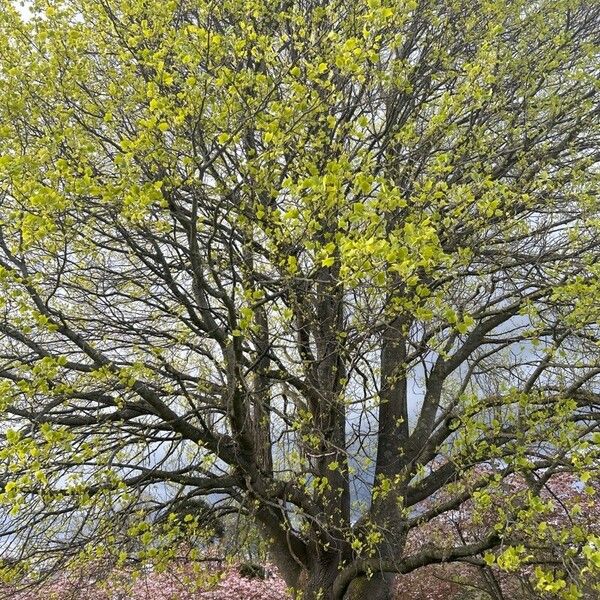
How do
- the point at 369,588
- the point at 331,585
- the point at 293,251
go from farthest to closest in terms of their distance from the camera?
the point at 331,585, the point at 369,588, the point at 293,251

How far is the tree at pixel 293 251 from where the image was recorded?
11.9 feet

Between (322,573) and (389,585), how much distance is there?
79cm

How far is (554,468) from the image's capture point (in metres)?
4.47

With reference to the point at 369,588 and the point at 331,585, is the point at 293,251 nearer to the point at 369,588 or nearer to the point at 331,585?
the point at 369,588

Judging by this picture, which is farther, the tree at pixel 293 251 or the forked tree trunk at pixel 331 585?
the forked tree trunk at pixel 331 585

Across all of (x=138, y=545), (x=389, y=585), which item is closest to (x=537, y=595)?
(x=389, y=585)

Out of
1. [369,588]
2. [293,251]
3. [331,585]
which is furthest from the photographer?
[331,585]

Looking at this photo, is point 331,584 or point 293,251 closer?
point 293,251

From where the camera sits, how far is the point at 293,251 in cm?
438

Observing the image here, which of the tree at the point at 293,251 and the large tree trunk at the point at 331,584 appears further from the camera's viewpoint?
the large tree trunk at the point at 331,584

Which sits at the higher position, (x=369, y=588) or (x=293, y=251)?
(x=293, y=251)

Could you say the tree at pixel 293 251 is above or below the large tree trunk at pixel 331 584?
above

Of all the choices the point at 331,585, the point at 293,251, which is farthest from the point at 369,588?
the point at 293,251

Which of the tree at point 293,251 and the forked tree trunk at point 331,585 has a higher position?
the tree at point 293,251
